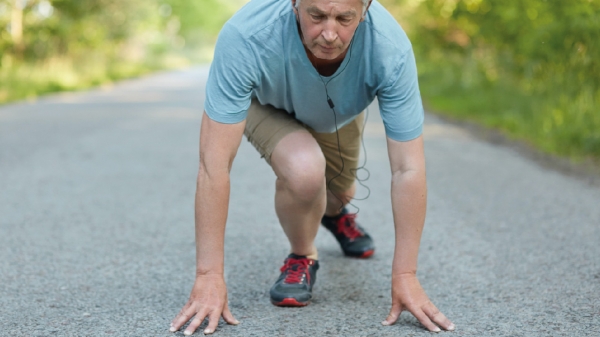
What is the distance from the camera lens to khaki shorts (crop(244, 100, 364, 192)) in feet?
10.0

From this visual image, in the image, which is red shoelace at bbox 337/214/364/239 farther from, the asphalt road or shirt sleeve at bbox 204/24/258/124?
shirt sleeve at bbox 204/24/258/124

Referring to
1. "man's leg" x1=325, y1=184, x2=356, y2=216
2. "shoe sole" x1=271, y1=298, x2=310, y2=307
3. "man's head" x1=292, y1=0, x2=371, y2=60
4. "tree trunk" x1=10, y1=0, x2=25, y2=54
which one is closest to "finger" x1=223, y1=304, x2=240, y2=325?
"shoe sole" x1=271, y1=298, x2=310, y2=307

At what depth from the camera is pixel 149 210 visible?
16.4 ft

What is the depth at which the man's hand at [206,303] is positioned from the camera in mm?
2592

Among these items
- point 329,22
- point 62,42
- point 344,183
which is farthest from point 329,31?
point 62,42

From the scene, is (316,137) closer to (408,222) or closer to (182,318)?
(408,222)

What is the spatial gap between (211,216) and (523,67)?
866 cm

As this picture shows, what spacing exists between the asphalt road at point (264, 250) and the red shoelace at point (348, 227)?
0.47 ft

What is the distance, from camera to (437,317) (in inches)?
104

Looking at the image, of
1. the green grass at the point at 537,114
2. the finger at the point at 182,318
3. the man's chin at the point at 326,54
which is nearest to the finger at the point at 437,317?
the finger at the point at 182,318

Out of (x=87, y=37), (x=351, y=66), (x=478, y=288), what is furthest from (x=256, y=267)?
(x=87, y=37)

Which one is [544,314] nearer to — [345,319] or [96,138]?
[345,319]

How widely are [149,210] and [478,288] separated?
96.6 inches

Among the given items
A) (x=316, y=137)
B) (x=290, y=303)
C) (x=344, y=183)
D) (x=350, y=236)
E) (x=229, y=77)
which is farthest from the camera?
(x=350, y=236)
